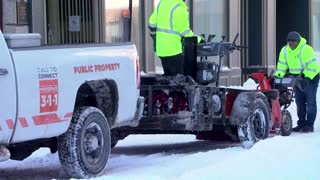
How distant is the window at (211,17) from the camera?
20.4 m

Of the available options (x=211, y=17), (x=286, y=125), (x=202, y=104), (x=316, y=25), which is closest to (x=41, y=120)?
(x=202, y=104)

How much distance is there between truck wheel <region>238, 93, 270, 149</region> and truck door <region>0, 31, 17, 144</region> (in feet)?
14.6

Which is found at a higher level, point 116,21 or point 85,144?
point 116,21

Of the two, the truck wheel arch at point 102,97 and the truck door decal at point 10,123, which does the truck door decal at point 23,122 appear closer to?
the truck door decal at point 10,123

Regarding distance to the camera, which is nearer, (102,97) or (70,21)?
(102,97)

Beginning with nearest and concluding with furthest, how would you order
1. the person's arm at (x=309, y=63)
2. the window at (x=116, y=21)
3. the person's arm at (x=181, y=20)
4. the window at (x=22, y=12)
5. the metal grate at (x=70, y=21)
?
the person's arm at (x=181, y=20) → the person's arm at (x=309, y=63) → the window at (x=22, y=12) → the metal grate at (x=70, y=21) → the window at (x=116, y=21)

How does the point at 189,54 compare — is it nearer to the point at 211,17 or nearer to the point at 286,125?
the point at 286,125

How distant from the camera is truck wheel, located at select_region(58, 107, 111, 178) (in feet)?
26.1

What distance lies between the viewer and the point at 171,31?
10.3m

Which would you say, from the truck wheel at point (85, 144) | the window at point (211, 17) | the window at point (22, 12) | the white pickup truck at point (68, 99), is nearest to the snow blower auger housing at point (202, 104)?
the white pickup truck at point (68, 99)

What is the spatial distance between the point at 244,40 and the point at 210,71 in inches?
506

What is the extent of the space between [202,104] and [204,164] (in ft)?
4.23

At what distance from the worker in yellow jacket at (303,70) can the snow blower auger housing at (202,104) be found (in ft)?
6.32

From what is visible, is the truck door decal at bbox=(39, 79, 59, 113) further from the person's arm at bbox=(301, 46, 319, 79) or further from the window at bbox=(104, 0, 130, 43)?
the window at bbox=(104, 0, 130, 43)
